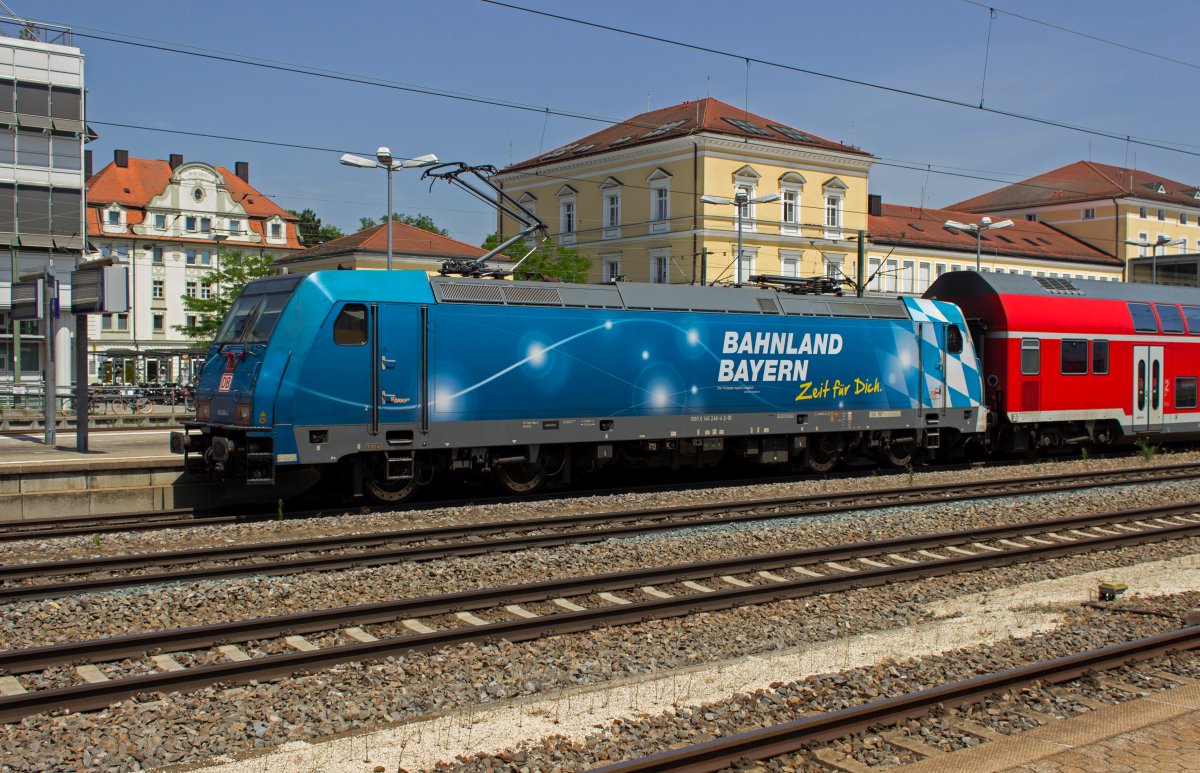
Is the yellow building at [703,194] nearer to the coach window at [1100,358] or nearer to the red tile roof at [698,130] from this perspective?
the red tile roof at [698,130]

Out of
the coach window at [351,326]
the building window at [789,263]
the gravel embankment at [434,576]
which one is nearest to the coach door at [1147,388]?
the gravel embankment at [434,576]

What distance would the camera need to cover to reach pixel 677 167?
181 feet

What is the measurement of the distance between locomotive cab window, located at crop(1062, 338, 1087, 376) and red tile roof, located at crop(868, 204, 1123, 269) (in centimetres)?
4064

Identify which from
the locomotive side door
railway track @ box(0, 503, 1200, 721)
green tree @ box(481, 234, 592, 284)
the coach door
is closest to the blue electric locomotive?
the locomotive side door

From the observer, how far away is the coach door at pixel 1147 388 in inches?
967

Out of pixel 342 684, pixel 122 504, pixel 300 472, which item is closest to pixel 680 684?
pixel 342 684

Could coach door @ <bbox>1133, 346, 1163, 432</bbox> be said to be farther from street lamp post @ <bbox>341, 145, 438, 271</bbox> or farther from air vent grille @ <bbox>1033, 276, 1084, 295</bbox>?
street lamp post @ <bbox>341, 145, 438, 271</bbox>

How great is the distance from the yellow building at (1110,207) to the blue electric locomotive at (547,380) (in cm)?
6409

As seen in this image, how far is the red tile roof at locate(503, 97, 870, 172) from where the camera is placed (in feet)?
181

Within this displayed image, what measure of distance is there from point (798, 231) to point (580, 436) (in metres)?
42.8

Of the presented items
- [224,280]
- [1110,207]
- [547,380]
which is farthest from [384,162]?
[1110,207]

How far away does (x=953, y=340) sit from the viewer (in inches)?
876

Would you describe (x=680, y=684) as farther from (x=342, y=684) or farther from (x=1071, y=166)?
(x=1071, y=166)

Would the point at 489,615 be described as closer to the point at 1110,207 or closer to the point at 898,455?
the point at 898,455
